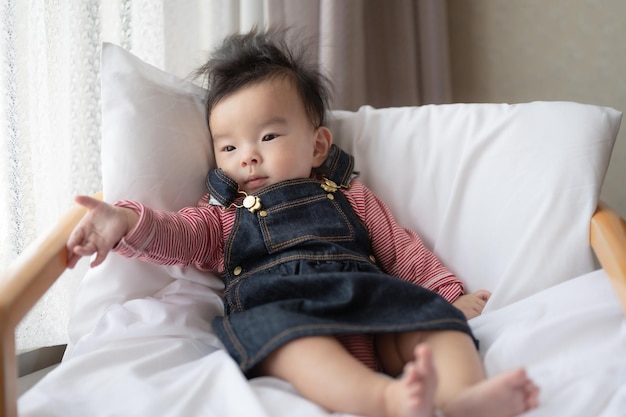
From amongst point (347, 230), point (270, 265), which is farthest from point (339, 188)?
point (270, 265)

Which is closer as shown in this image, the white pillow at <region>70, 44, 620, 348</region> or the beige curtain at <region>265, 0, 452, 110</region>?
the white pillow at <region>70, 44, 620, 348</region>

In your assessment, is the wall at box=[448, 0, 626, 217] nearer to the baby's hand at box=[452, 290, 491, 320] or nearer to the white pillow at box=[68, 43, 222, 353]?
the baby's hand at box=[452, 290, 491, 320]

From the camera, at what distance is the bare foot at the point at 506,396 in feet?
2.48

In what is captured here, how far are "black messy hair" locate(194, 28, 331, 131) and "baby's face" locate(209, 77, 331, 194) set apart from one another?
0.03m

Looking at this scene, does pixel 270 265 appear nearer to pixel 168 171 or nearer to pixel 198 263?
pixel 198 263

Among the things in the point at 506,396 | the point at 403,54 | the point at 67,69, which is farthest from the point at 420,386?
the point at 403,54

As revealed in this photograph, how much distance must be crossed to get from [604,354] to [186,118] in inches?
32.4

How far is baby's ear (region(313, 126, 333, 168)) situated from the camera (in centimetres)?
131

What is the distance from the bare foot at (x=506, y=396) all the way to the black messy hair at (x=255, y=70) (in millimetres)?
685

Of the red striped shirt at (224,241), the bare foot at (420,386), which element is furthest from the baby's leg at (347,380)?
the red striped shirt at (224,241)

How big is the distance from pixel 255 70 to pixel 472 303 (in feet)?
1.96

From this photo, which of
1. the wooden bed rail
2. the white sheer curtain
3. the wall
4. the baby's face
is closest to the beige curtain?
the wall

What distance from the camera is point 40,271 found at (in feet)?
2.82

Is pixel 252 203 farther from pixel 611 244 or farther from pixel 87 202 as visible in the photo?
pixel 611 244
